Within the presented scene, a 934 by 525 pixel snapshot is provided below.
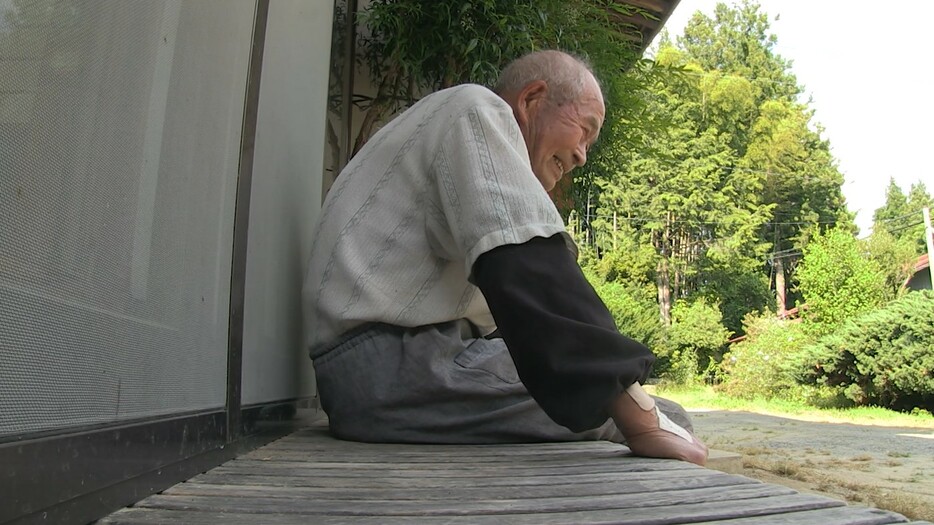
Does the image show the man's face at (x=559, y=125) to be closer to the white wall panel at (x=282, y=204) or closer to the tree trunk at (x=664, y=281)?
the white wall panel at (x=282, y=204)

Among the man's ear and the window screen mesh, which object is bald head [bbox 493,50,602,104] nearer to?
the man's ear

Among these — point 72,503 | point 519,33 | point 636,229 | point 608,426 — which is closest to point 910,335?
point 519,33

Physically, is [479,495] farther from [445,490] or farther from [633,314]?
[633,314]

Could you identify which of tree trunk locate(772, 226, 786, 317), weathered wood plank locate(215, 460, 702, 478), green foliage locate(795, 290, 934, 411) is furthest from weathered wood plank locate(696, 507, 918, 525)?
tree trunk locate(772, 226, 786, 317)

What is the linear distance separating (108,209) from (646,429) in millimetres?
831

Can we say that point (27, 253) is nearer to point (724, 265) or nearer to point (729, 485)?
point (729, 485)

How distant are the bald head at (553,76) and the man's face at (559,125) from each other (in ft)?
0.05

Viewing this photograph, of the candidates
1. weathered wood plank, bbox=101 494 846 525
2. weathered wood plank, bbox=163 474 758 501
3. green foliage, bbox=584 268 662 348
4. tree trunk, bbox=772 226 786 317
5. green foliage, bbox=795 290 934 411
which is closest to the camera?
weathered wood plank, bbox=101 494 846 525

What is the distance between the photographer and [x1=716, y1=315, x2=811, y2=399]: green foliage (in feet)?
55.2

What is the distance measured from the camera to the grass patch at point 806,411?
10.8 meters

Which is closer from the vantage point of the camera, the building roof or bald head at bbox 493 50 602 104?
bald head at bbox 493 50 602 104

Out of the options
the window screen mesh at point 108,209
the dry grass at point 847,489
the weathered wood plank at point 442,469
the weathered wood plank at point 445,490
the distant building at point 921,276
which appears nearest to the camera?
the window screen mesh at point 108,209

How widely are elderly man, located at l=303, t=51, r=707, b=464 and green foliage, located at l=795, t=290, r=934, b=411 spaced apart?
1190 centimetres

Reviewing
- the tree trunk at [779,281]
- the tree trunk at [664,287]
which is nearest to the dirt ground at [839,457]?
the tree trunk at [664,287]
